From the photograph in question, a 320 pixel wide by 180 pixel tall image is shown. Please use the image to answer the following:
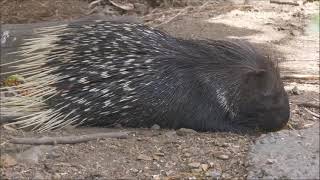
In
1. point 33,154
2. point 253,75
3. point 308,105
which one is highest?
point 253,75

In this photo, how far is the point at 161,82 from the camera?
318 cm

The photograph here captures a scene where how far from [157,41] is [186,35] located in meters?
1.62

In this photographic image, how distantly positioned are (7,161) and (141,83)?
85 cm

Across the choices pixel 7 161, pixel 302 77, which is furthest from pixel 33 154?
pixel 302 77

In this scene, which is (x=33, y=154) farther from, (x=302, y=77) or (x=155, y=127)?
(x=302, y=77)

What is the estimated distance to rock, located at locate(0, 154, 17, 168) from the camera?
2531mm

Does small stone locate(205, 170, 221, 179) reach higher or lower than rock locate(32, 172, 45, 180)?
lower

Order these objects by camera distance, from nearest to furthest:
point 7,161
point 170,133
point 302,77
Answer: point 7,161 → point 170,133 → point 302,77

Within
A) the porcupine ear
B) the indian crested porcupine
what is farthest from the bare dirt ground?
the porcupine ear

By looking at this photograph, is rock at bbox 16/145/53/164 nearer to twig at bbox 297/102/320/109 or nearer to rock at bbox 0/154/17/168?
rock at bbox 0/154/17/168

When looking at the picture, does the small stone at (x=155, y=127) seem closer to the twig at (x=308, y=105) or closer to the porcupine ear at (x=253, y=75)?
the porcupine ear at (x=253, y=75)

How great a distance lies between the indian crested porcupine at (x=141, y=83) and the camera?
312 centimetres

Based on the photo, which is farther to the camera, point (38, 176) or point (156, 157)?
point (156, 157)

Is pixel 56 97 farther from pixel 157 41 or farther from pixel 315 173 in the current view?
pixel 315 173
